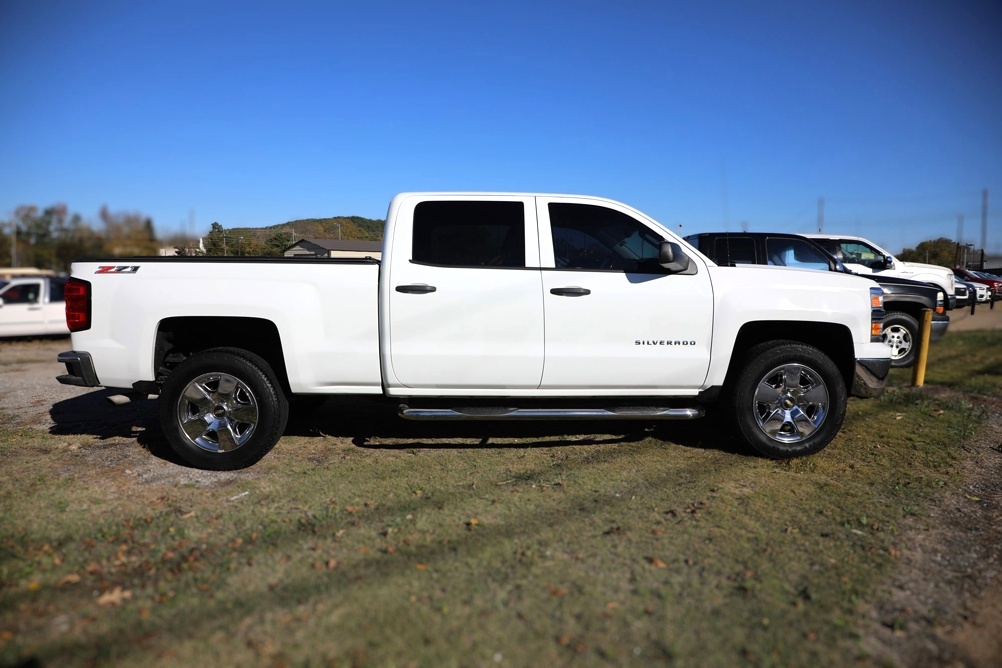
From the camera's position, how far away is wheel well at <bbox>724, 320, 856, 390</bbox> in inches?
204

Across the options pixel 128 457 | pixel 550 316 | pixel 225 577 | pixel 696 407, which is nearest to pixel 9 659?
pixel 225 577

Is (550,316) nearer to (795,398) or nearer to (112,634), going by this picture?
(795,398)

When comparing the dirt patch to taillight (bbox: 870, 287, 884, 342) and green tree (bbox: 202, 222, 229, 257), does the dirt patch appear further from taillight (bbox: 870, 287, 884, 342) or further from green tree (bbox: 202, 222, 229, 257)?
green tree (bbox: 202, 222, 229, 257)

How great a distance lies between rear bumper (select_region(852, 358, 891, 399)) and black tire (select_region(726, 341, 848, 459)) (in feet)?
0.88

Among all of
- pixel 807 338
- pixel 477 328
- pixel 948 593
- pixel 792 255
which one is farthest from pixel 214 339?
pixel 792 255

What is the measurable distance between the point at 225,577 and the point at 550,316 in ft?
8.79

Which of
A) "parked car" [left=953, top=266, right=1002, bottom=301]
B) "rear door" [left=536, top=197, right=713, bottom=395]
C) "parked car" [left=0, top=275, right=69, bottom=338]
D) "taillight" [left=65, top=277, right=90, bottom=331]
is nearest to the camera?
"taillight" [left=65, top=277, right=90, bottom=331]

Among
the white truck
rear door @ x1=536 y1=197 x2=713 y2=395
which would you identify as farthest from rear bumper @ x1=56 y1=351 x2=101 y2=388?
the white truck

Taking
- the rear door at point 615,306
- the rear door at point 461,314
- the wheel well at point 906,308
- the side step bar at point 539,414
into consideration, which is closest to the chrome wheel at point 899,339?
the wheel well at point 906,308

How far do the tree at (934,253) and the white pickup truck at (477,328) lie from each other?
744cm

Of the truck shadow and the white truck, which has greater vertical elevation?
the white truck

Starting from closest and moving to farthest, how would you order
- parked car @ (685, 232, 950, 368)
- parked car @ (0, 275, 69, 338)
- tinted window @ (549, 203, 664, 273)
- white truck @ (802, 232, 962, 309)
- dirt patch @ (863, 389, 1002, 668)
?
1. dirt patch @ (863, 389, 1002, 668)
2. tinted window @ (549, 203, 664, 273)
3. parked car @ (685, 232, 950, 368)
4. white truck @ (802, 232, 962, 309)
5. parked car @ (0, 275, 69, 338)

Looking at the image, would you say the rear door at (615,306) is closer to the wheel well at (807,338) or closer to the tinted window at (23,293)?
the wheel well at (807,338)

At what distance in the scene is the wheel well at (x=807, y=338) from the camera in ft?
17.0
